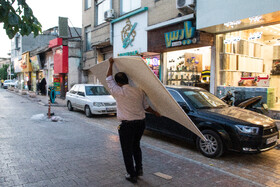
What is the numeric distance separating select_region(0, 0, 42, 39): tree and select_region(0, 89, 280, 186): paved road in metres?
2.52

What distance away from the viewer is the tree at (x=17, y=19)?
3213 millimetres

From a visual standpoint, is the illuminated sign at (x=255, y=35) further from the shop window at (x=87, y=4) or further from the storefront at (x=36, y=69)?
the storefront at (x=36, y=69)

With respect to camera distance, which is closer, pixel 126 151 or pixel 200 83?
pixel 126 151

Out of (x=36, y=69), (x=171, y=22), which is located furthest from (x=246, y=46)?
(x=36, y=69)

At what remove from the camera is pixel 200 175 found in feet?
14.9

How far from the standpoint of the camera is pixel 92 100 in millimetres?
11195

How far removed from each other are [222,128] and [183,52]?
26.8 ft

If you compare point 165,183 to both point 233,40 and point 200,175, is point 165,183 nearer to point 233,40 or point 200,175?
point 200,175

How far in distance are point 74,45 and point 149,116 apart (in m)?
17.7

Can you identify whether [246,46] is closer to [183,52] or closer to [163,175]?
[183,52]

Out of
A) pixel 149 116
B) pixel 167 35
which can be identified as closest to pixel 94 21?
pixel 167 35

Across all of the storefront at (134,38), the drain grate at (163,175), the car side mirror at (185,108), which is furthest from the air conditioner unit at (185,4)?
the drain grate at (163,175)

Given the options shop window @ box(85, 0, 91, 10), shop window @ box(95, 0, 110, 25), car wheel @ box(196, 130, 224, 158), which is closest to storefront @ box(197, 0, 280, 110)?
car wheel @ box(196, 130, 224, 158)

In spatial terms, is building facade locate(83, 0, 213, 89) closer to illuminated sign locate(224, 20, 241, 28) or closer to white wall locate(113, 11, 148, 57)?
white wall locate(113, 11, 148, 57)
